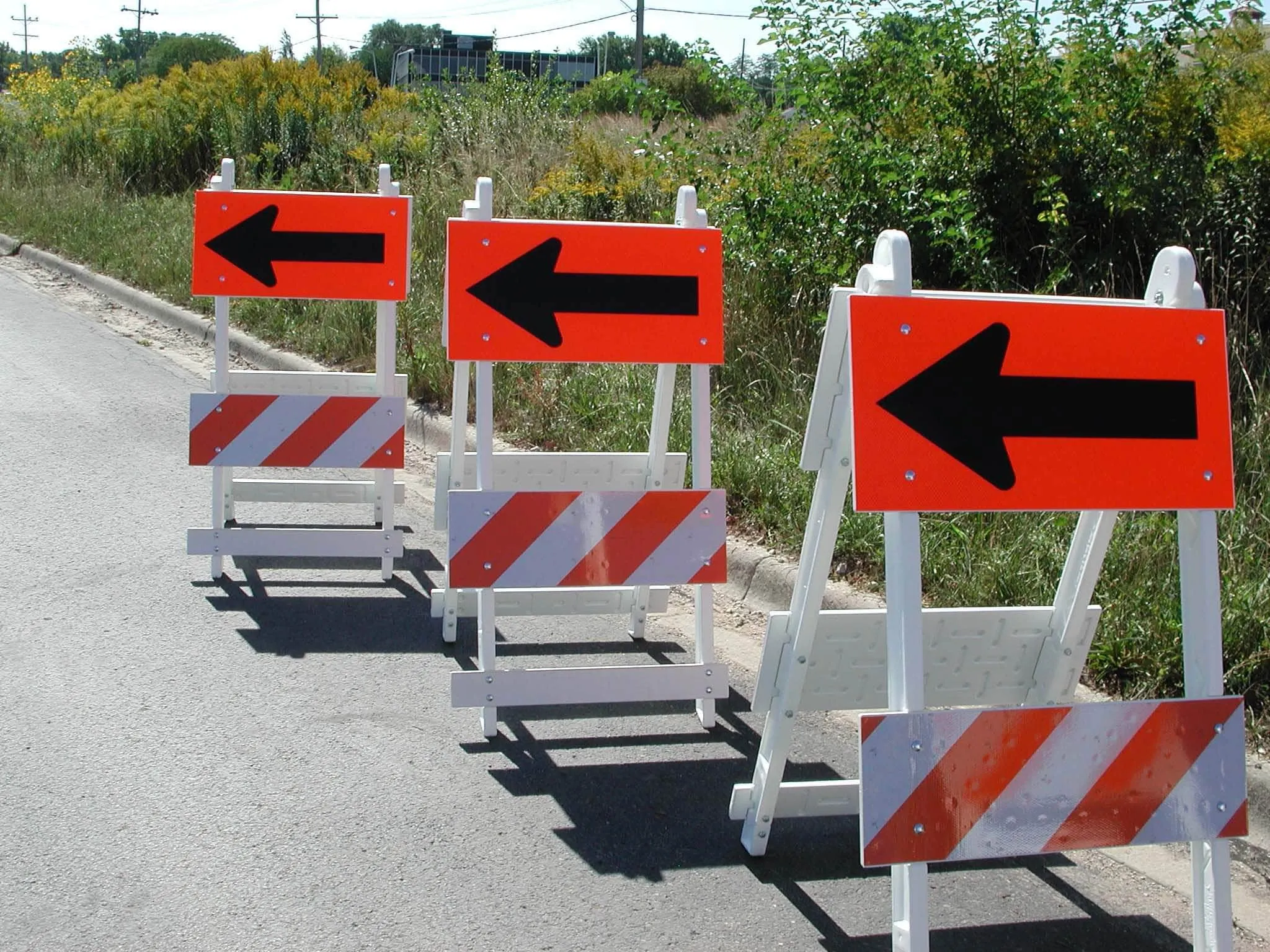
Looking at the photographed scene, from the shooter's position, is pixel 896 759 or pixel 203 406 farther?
pixel 203 406

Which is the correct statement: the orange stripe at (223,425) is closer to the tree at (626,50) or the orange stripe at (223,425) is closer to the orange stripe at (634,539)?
the orange stripe at (634,539)

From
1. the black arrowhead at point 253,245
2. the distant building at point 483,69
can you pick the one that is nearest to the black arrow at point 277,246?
the black arrowhead at point 253,245

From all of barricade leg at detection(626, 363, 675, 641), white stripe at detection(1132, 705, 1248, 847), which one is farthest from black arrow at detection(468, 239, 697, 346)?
white stripe at detection(1132, 705, 1248, 847)

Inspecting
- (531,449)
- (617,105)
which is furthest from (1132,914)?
(617,105)

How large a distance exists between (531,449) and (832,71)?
279cm

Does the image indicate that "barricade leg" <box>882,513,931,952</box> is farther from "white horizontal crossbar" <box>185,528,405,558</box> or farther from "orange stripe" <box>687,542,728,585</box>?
"white horizontal crossbar" <box>185,528,405,558</box>

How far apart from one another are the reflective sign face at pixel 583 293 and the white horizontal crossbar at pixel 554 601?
1.05 m

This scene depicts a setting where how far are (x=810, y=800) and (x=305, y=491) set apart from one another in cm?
382

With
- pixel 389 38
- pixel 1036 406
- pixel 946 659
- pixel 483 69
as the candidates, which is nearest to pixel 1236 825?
pixel 946 659

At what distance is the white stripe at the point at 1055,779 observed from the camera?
10.1 feet

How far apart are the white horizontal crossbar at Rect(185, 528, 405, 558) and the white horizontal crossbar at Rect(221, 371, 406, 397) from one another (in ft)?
2.41

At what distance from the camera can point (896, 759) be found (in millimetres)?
2996

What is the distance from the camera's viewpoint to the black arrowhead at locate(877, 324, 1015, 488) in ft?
9.97

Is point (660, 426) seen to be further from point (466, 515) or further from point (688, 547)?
point (466, 515)
